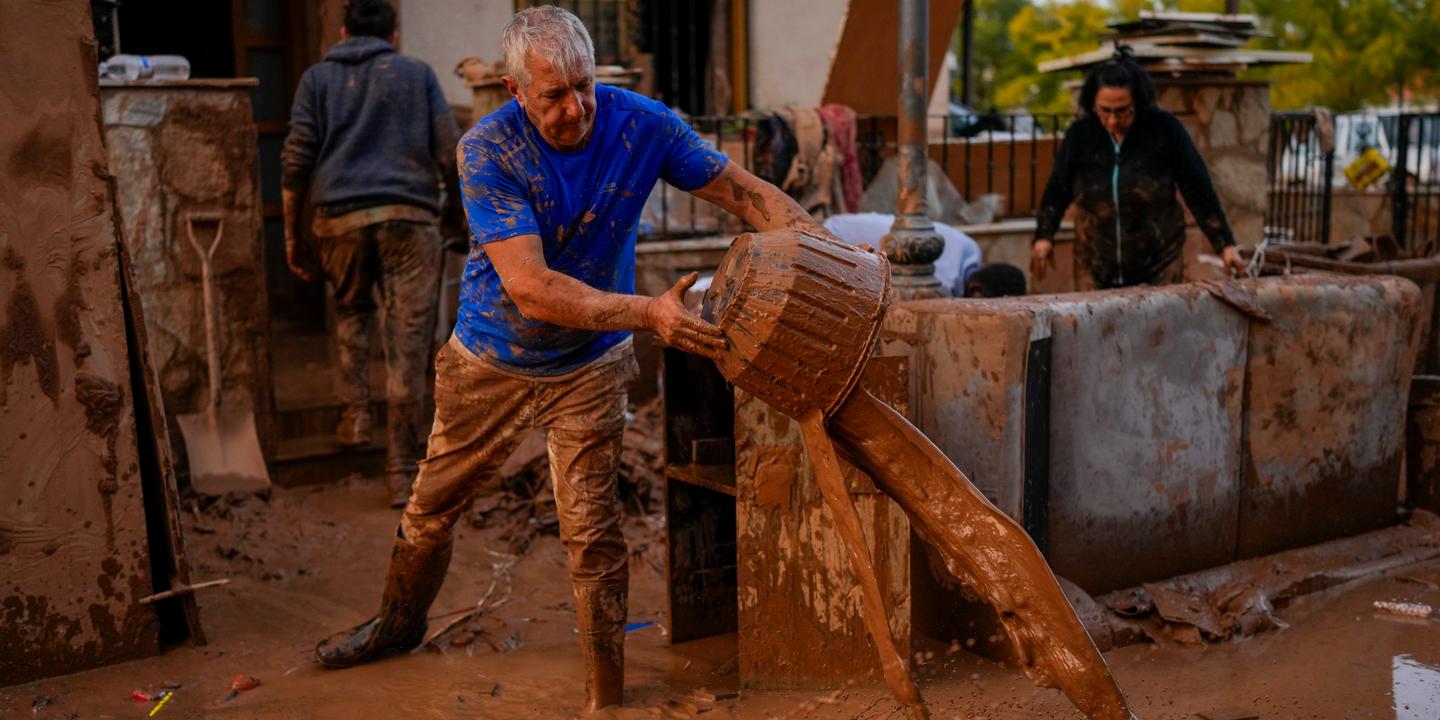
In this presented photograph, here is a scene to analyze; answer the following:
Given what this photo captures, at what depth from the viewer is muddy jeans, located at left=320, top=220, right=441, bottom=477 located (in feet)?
20.1

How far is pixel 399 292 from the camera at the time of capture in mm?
6199

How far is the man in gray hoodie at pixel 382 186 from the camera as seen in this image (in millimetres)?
6020

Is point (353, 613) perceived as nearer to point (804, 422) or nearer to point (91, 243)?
point (91, 243)

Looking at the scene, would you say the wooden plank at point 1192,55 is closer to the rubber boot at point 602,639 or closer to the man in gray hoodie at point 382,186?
the man in gray hoodie at point 382,186

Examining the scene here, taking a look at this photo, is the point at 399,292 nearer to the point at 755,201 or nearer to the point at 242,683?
the point at 242,683

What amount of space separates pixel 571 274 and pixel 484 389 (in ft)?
1.48

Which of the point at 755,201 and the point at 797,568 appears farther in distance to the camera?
the point at 797,568

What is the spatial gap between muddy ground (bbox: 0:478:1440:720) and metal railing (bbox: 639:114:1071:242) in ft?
11.9

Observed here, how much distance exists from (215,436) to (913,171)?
11.1 feet

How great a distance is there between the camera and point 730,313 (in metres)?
2.98

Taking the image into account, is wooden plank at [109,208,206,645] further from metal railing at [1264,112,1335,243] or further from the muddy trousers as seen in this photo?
metal railing at [1264,112,1335,243]

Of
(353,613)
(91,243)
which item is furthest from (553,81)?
(353,613)

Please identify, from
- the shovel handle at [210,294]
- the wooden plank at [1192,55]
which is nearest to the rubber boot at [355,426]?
the shovel handle at [210,294]

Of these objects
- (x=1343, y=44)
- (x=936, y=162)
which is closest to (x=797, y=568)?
(x=936, y=162)
